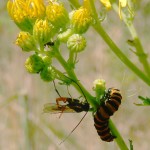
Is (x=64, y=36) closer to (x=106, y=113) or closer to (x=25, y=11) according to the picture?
(x=25, y=11)

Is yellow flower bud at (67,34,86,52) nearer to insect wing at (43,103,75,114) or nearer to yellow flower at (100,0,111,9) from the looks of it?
yellow flower at (100,0,111,9)

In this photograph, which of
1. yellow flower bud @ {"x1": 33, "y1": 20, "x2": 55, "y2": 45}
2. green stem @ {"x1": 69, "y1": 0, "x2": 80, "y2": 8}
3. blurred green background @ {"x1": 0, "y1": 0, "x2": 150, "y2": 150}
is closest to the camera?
yellow flower bud @ {"x1": 33, "y1": 20, "x2": 55, "y2": 45}

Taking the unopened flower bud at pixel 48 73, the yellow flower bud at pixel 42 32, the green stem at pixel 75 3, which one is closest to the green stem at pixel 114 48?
the green stem at pixel 75 3

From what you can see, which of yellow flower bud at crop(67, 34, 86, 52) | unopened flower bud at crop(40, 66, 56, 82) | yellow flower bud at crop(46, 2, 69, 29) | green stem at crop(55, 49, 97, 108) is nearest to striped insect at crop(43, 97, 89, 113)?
green stem at crop(55, 49, 97, 108)

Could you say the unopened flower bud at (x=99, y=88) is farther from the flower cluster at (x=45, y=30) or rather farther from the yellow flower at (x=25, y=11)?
the yellow flower at (x=25, y=11)

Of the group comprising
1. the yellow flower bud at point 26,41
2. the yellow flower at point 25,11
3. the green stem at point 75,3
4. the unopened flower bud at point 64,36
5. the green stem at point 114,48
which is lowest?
the green stem at point 114,48

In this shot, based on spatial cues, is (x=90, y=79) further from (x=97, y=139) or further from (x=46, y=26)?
(x=46, y=26)

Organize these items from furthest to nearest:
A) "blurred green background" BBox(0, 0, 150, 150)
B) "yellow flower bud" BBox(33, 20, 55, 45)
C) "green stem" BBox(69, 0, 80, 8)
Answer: "blurred green background" BBox(0, 0, 150, 150)
"green stem" BBox(69, 0, 80, 8)
"yellow flower bud" BBox(33, 20, 55, 45)
